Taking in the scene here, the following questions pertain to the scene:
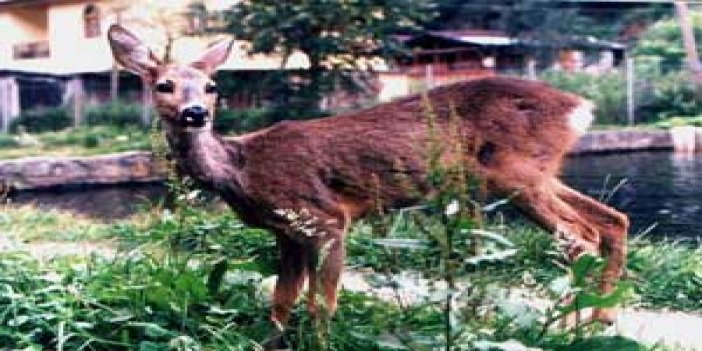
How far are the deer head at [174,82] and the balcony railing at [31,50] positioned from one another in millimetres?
32230

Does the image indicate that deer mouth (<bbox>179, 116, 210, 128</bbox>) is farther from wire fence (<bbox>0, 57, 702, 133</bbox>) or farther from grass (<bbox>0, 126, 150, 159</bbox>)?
wire fence (<bbox>0, 57, 702, 133</bbox>)

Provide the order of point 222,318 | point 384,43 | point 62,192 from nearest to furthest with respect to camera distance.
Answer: point 222,318, point 62,192, point 384,43

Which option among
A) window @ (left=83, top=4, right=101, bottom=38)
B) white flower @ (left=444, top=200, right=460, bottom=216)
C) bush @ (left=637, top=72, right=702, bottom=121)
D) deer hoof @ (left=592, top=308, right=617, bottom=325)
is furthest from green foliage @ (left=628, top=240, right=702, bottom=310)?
window @ (left=83, top=4, right=101, bottom=38)

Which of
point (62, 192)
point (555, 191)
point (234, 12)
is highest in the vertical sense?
A: point (234, 12)

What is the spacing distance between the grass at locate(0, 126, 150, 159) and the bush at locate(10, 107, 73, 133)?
1467mm

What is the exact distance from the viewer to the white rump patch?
18.3 feet

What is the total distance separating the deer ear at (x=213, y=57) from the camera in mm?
4953

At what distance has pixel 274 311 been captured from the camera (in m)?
4.79

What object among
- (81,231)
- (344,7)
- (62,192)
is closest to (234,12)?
(344,7)

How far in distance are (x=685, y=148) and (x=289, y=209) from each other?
18462mm

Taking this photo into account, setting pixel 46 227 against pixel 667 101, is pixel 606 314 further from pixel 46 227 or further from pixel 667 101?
pixel 667 101

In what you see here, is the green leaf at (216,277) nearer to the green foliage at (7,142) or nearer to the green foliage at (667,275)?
the green foliage at (667,275)

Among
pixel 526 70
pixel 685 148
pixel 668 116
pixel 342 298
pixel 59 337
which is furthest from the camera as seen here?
pixel 526 70

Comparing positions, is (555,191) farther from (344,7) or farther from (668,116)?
(668,116)
